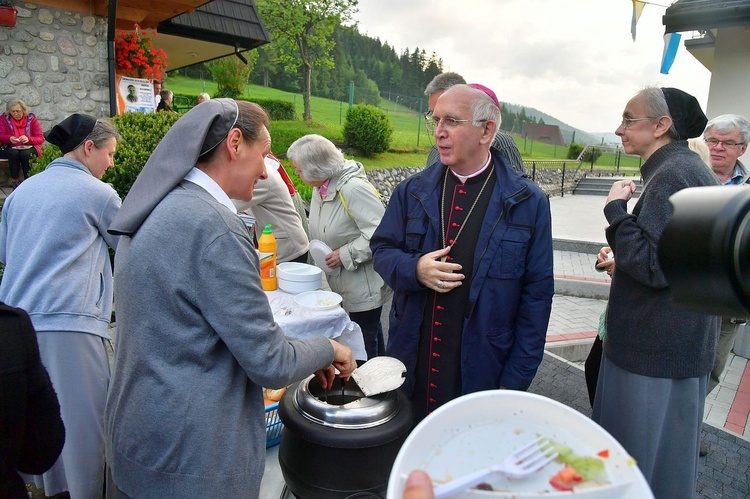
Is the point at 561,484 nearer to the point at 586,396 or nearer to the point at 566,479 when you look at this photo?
the point at 566,479

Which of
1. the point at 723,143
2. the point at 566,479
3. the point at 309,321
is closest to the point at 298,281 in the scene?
the point at 309,321

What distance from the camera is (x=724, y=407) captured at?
4344 mm

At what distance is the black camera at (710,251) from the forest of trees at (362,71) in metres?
40.3

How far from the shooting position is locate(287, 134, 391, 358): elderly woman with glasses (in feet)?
11.4

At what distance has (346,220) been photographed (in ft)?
11.8

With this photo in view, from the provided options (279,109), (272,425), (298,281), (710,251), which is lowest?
(272,425)

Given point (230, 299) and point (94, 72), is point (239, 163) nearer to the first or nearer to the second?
point (230, 299)

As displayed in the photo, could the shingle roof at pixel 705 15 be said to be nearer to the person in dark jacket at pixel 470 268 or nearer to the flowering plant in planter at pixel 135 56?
the person in dark jacket at pixel 470 268

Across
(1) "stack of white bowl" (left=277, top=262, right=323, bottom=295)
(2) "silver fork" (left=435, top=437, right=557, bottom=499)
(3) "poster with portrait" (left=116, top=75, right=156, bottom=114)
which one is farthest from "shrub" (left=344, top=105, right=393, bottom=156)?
(2) "silver fork" (left=435, top=437, right=557, bottom=499)

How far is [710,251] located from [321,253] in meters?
3.01

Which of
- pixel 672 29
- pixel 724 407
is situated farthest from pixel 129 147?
pixel 672 29

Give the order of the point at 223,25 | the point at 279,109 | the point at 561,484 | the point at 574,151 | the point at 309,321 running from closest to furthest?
the point at 561,484
the point at 309,321
the point at 223,25
the point at 279,109
the point at 574,151

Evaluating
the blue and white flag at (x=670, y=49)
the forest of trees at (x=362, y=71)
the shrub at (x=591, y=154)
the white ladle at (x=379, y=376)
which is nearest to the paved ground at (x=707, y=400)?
the white ladle at (x=379, y=376)

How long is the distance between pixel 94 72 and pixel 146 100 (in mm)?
965
